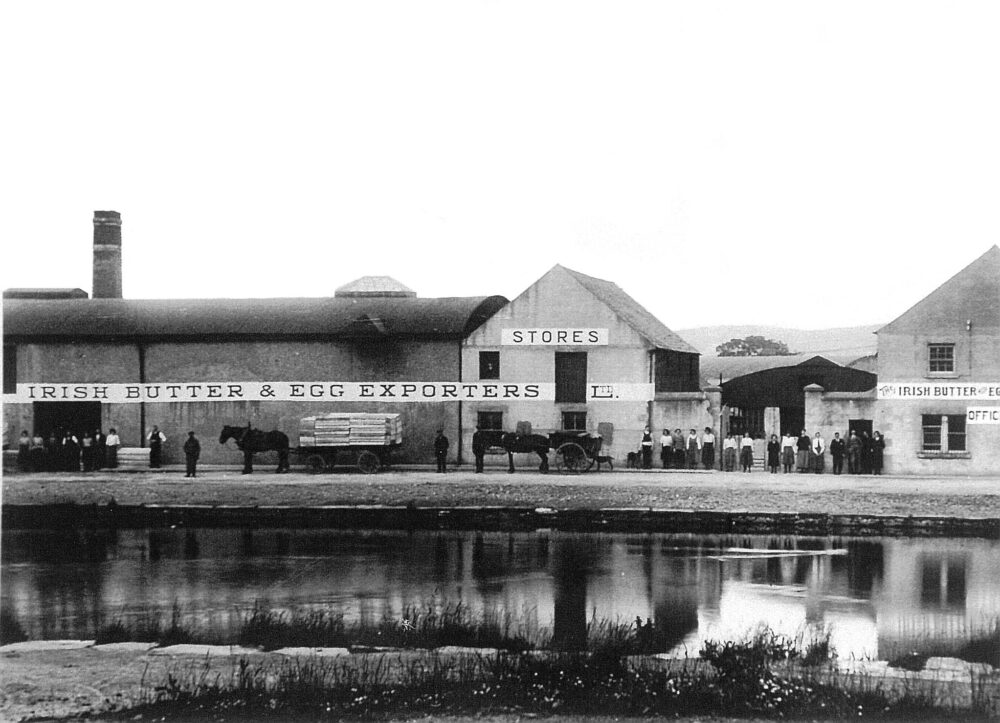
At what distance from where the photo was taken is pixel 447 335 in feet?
69.9

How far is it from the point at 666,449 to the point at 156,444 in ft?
37.2

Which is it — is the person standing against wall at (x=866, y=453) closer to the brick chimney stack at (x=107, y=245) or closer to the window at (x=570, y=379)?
the window at (x=570, y=379)

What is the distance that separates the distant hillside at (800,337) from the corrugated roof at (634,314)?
0.99ft

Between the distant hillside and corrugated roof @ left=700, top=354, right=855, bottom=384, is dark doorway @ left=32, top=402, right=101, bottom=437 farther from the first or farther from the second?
corrugated roof @ left=700, top=354, right=855, bottom=384

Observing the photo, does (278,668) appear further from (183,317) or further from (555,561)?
(183,317)

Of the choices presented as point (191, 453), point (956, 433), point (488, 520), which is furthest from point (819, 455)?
point (191, 453)

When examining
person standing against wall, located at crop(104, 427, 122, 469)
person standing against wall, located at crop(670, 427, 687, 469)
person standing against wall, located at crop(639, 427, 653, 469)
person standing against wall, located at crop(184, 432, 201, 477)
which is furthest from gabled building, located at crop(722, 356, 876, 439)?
person standing against wall, located at crop(104, 427, 122, 469)

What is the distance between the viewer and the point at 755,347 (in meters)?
23.1

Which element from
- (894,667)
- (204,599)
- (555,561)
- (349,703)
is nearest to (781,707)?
(894,667)

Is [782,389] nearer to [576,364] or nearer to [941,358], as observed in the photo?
[941,358]

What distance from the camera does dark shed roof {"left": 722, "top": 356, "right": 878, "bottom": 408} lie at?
28219 millimetres

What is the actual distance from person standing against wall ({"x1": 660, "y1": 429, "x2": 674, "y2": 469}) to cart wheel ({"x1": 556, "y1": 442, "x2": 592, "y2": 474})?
6.29 feet

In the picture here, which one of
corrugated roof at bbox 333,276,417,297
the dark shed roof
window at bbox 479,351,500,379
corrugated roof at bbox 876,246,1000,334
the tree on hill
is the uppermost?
corrugated roof at bbox 333,276,417,297

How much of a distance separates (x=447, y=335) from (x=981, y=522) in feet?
35.0
